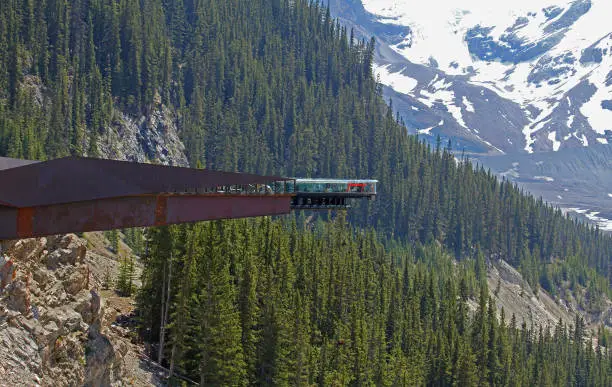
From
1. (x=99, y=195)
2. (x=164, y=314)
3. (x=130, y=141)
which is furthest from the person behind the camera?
(x=130, y=141)

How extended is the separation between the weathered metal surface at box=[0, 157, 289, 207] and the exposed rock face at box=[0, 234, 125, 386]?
13.3ft

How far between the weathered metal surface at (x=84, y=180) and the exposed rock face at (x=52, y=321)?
406 centimetres

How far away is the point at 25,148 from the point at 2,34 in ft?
144

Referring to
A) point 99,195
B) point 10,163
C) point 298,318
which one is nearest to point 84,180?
point 99,195

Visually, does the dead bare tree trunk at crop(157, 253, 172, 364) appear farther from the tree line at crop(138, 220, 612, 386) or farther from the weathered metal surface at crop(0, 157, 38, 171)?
the weathered metal surface at crop(0, 157, 38, 171)

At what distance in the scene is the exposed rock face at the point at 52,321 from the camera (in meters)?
33.7

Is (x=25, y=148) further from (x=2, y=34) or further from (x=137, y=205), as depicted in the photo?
(x=137, y=205)

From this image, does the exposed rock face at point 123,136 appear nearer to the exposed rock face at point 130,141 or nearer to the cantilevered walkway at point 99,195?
the exposed rock face at point 130,141

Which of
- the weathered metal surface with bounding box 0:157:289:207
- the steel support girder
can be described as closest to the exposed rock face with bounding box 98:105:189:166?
the steel support girder

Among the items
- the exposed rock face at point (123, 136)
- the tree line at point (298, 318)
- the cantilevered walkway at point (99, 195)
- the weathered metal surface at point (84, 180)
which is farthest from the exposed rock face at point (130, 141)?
Answer: the weathered metal surface at point (84, 180)

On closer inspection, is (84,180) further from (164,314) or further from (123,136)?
(123,136)

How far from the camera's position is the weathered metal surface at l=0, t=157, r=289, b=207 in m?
30.8

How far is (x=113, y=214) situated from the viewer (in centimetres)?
3431

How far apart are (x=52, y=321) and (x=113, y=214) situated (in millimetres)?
6692
